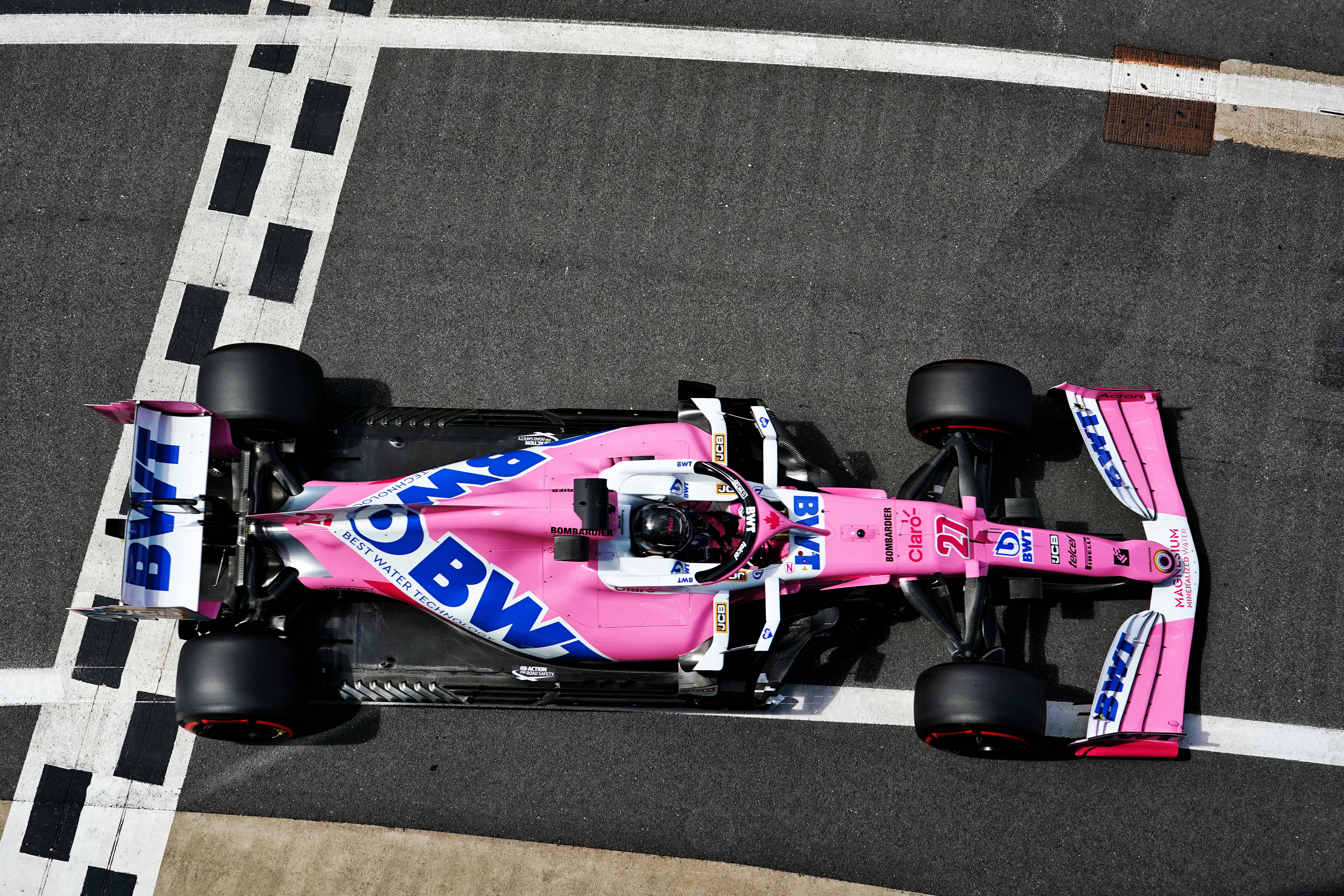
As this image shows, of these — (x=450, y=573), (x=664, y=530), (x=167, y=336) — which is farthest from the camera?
(x=167, y=336)

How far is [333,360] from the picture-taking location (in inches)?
297

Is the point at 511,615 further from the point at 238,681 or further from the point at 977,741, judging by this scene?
the point at 977,741

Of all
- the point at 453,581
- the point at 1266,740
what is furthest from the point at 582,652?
the point at 1266,740

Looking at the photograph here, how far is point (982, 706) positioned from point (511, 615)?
3.09 meters

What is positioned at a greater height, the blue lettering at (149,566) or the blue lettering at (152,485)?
the blue lettering at (152,485)

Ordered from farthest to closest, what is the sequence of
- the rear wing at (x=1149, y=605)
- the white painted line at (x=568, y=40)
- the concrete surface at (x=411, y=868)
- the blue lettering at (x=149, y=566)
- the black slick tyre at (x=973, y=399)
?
the white painted line at (x=568, y=40), the concrete surface at (x=411, y=868), the black slick tyre at (x=973, y=399), the rear wing at (x=1149, y=605), the blue lettering at (x=149, y=566)

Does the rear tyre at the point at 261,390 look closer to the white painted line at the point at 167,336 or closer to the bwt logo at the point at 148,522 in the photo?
the bwt logo at the point at 148,522

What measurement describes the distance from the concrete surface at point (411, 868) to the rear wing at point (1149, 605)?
1967 mm

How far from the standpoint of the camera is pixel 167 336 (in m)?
7.59

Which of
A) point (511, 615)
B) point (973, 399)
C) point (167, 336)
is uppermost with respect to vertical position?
point (973, 399)

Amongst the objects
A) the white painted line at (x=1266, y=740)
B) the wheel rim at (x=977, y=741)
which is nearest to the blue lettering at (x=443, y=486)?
the wheel rim at (x=977, y=741)

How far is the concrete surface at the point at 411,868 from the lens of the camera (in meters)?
6.85

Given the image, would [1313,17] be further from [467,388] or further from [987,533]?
[467,388]

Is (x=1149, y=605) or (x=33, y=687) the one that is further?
(x=1149, y=605)
